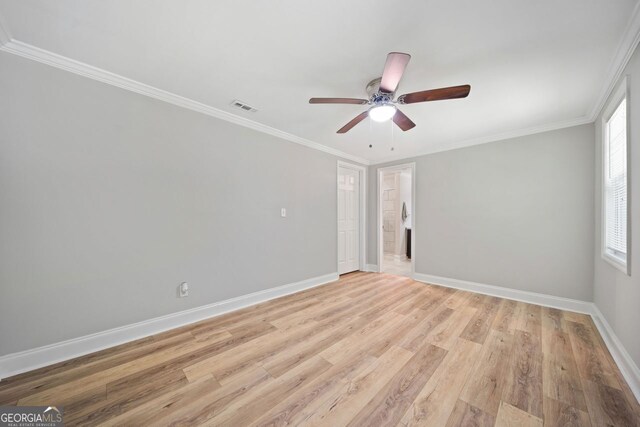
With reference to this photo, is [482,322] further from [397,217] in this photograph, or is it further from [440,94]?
[397,217]

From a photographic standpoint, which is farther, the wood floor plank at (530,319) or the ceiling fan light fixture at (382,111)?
the wood floor plank at (530,319)

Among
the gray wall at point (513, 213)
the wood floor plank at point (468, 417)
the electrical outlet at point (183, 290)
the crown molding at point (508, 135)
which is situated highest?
the crown molding at point (508, 135)

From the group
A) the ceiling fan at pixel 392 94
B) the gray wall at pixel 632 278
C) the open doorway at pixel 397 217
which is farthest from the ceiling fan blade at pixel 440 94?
the open doorway at pixel 397 217

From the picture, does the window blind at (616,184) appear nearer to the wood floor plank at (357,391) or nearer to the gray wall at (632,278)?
the gray wall at (632,278)

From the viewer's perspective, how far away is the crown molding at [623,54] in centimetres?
144

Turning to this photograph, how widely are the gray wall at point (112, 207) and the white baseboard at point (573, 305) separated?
10.1 ft

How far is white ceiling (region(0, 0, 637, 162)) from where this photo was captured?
54.9 inches

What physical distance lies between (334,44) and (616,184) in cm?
293

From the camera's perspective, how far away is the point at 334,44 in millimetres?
1661

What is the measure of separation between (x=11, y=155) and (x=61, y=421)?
1871 mm

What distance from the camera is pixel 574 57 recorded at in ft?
5.83

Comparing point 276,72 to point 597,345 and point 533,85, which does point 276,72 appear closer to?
point 533,85

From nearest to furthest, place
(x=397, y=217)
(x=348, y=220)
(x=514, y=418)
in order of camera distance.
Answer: (x=514, y=418) < (x=348, y=220) < (x=397, y=217)

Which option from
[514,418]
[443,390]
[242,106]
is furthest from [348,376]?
[242,106]
